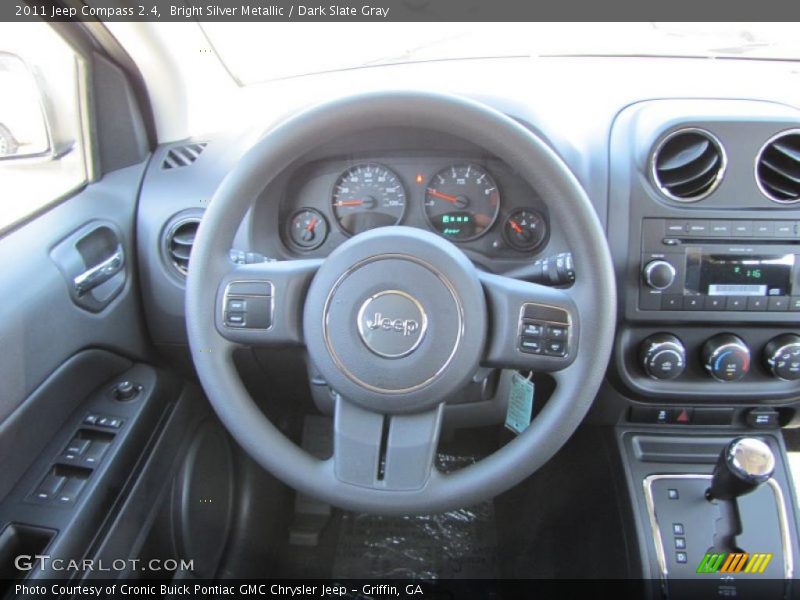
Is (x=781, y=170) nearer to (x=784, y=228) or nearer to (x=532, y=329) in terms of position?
(x=784, y=228)

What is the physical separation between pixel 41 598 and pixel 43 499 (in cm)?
19

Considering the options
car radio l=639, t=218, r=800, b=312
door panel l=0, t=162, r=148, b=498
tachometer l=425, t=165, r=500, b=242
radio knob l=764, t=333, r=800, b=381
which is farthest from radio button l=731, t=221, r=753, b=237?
door panel l=0, t=162, r=148, b=498

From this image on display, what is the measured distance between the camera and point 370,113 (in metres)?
1.10

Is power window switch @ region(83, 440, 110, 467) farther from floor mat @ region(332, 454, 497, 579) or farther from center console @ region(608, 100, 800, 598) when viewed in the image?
center console @ region(608, 100, 800, 598)

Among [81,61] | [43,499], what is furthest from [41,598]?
[81,61]

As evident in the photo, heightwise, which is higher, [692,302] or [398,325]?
[398,325]

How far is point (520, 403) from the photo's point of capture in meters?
1.31

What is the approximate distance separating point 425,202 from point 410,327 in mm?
482

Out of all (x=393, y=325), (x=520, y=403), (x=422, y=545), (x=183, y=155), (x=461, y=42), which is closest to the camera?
(x=393, y=325)

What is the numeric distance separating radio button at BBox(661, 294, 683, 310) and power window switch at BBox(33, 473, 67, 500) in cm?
128

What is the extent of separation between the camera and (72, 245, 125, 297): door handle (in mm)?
1432

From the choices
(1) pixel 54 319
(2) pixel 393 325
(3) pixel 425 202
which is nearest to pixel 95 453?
(1) pixel 54 319
